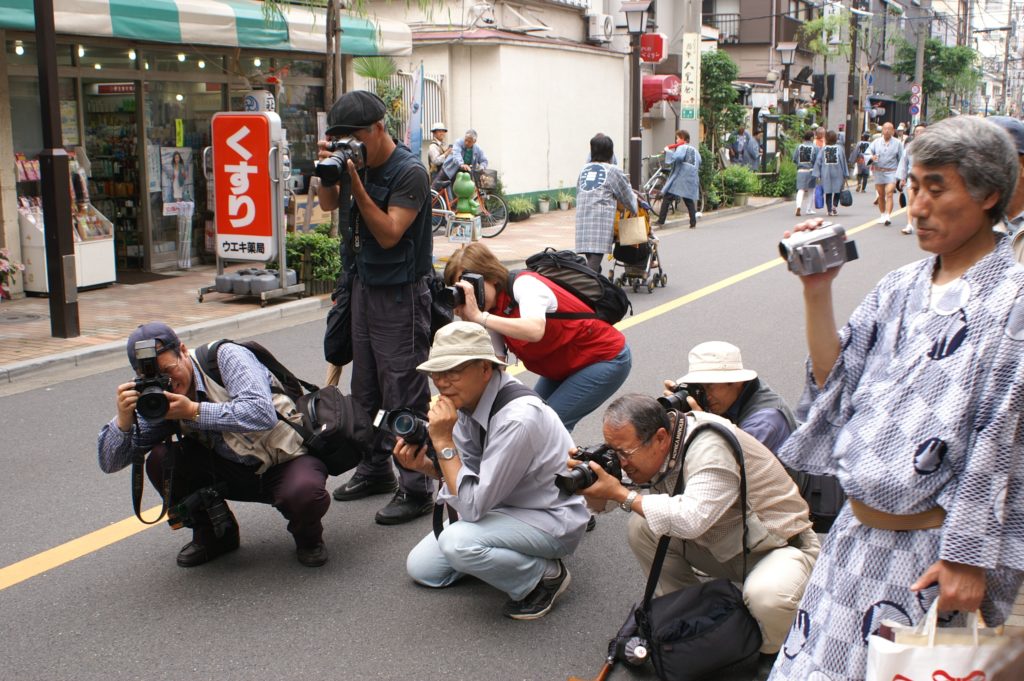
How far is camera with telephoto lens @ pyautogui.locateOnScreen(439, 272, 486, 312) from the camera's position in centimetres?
446

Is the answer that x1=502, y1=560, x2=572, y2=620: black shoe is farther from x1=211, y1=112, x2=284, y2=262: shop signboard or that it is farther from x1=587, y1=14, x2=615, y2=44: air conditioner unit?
x1=587, y1=14, x2=615, y2=44: air conditioner unit

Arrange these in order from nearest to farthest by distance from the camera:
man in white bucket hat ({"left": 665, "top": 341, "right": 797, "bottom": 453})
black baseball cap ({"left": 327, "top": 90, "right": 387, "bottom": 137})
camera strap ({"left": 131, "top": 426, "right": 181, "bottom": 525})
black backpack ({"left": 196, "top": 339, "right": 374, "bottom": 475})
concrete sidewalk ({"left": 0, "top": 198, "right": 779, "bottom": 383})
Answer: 1. man in white bucket hat ({"left": 665, "top": 341, "right": 797, "bottom": 453})
2. camera strap ({"left": 131, "top": 426, "right": 181, "bottom": 525})
3. black backpack ({"left": 196, "top": 339, "right": 374, "bottom": 475})
4. black baseball cap ({"left": 327, "top": 90, "right": 387, "bottom": 137})
5. concrete sidewalk ({"left": 0, "top": 198, "right": 779, "bottom": 383})

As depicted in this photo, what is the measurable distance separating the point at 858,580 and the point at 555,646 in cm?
182

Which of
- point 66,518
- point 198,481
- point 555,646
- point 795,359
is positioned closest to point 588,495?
point 555,646

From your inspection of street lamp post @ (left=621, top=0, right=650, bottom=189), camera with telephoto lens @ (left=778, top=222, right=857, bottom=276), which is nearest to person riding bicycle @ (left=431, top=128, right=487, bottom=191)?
street lamp post @ (left=621, top=0, right=650, bottom=189)

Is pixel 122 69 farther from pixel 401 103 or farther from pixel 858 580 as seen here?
pixel 858 580

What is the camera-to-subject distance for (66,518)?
515 cm

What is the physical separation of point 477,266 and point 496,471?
3.69ft

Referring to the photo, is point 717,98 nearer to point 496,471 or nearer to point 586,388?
point 586,388

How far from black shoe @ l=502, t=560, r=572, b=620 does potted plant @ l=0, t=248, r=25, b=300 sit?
7.92 m

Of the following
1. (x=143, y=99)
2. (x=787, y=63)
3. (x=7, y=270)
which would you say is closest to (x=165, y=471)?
(x=7, y=270)

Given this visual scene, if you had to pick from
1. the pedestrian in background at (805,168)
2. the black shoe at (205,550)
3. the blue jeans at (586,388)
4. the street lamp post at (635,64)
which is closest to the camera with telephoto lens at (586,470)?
the blue jeans at (586,388)

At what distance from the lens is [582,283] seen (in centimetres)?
482

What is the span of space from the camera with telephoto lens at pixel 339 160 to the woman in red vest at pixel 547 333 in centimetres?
59
